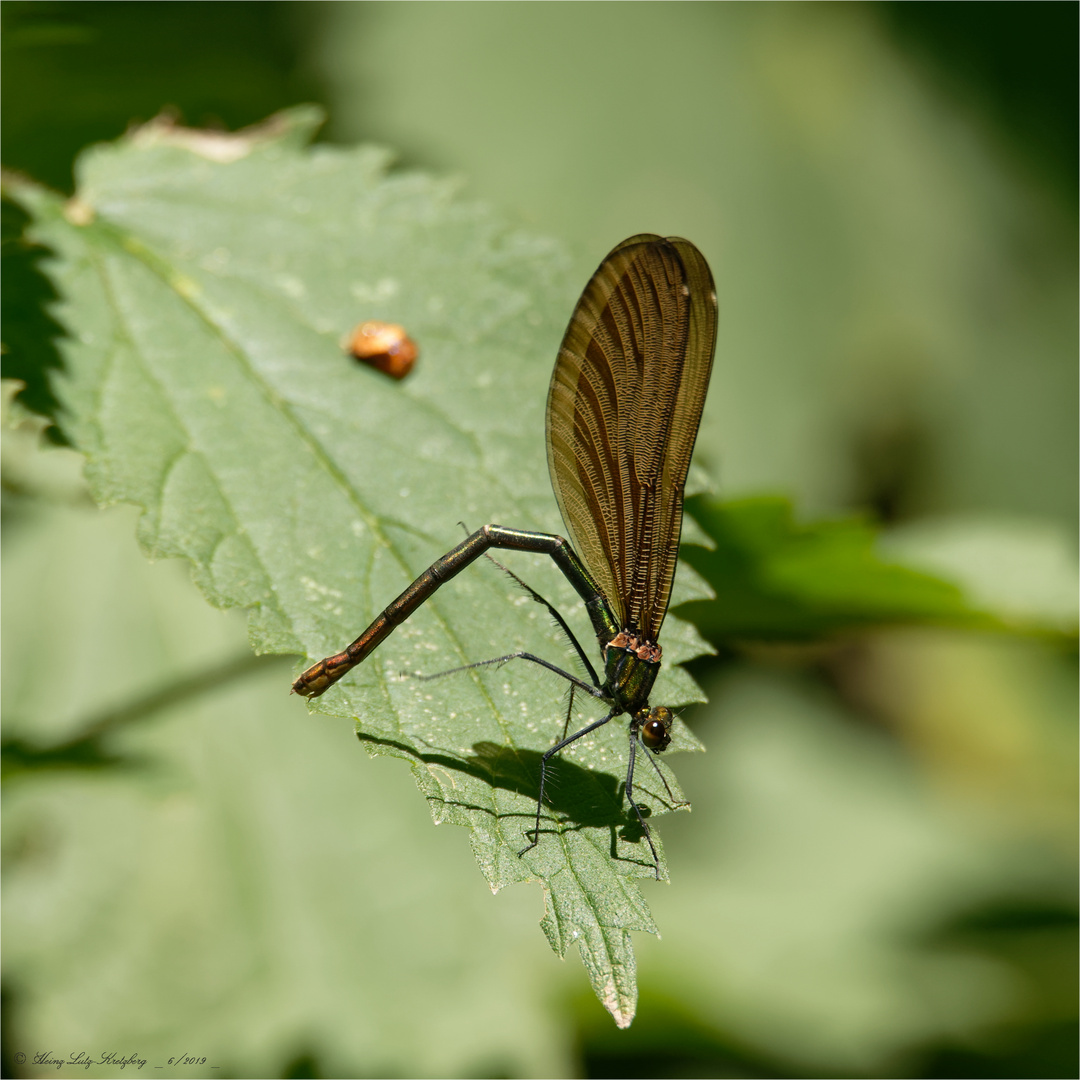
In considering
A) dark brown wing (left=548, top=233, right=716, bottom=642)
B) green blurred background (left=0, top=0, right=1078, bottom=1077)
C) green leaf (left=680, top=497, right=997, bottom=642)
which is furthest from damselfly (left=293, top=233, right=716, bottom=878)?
green blurred background (left=0, top=0, right=1078, bottom=1077)

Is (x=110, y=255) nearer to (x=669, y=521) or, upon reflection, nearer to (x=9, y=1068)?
(x=669, y=521)

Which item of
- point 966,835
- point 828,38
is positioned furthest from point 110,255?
point 966,835

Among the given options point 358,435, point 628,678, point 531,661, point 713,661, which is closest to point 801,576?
point 628,678

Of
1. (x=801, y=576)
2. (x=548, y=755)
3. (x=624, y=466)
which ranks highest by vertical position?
(x=624, y=466)

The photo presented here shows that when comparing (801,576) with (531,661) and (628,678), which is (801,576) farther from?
(531,661)

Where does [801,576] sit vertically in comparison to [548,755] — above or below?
above

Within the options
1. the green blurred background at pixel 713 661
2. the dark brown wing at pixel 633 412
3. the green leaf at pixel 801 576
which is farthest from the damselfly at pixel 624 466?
the green blurred background at pixel 713 661

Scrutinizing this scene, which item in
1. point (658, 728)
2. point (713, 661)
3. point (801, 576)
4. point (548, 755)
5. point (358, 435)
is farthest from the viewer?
point (713, 661)

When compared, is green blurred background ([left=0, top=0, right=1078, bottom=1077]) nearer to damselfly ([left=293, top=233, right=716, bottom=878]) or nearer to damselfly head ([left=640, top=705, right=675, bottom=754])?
damselfly ([left=293, top=233, right=716, bottom=878])
